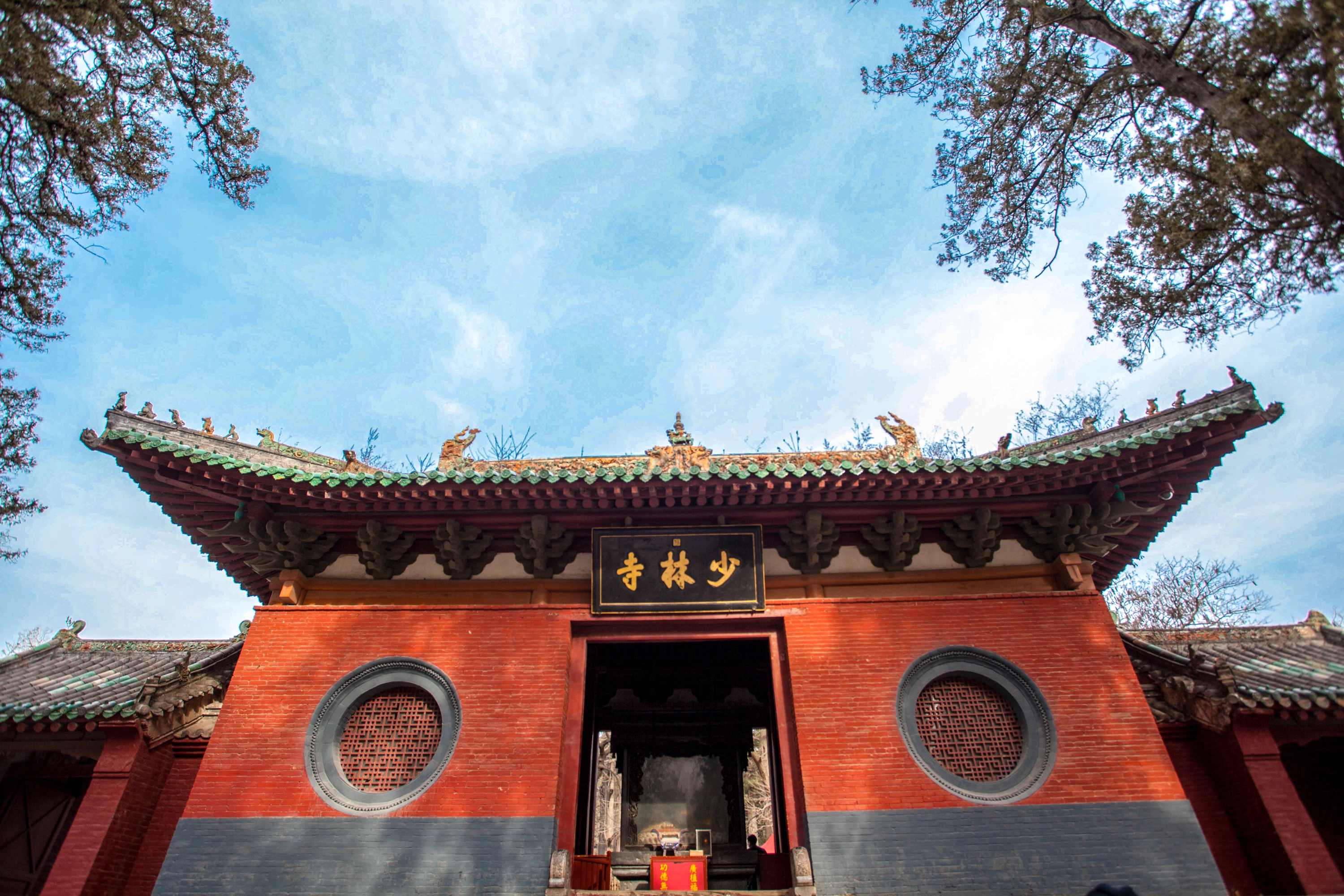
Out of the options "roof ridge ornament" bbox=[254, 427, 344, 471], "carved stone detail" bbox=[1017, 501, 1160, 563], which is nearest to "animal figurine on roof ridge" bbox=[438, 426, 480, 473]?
"roof ridge ornament" bbox=[254, 427, 344, 471]

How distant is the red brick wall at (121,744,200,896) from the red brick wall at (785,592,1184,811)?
6697mm

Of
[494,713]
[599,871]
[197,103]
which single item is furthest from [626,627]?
[197,103]

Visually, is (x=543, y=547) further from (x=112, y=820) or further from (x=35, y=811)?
(x=35, y=811)

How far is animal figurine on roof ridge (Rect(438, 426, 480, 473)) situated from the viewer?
10.1 metres

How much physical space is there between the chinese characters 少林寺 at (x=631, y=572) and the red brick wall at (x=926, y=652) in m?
1.64

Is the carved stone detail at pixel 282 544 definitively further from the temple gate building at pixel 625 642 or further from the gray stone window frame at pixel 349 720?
the gray stone window frame at pixel 349 720

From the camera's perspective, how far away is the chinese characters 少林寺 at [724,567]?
739 centimetres

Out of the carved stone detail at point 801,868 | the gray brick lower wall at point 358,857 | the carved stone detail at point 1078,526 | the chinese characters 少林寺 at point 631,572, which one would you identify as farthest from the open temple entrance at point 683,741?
the carved stone detail at point 1078,526

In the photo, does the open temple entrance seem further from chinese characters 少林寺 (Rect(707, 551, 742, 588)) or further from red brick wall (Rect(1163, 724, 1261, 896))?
red brick wall (Rect(1163, 724, 1261, 896))

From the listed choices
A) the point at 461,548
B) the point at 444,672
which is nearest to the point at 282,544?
the point at 461,548

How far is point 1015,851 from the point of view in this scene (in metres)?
6.00

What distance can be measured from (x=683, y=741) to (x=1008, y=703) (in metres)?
5.86

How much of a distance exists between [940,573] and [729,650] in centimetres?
388

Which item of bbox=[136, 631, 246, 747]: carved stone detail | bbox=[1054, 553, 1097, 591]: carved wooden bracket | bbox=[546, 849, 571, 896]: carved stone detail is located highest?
bbox=[1054, 553, 1097, 591]: carved wooden bracket
